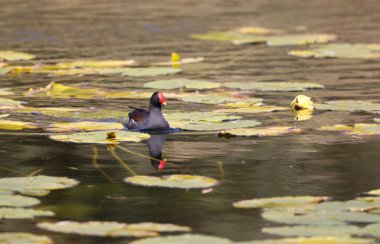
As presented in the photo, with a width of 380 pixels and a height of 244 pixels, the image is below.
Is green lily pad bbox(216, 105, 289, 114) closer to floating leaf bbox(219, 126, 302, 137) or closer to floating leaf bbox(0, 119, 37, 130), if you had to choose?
floating leaf bbox(219, 126, 302, 137)

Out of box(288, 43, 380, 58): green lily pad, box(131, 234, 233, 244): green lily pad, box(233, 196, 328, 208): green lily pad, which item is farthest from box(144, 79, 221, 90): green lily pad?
box(131, 234, 233, 244): green lily pad

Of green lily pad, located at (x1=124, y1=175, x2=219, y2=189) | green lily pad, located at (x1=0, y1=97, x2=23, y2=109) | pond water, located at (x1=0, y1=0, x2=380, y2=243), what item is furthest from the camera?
green lily pad, located at (x1=0, y1=97, x2=23, y2=109)

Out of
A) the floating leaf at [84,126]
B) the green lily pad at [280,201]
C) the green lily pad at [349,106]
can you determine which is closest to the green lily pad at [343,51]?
the green lily pad at [349,106]

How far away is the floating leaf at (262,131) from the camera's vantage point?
9.48 m

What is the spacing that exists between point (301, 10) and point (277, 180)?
13630mm

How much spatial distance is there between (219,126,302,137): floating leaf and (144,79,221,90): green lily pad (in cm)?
221

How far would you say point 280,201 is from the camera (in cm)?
689

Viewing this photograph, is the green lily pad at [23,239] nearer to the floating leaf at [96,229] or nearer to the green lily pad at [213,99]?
the floating leaf at [96,229]

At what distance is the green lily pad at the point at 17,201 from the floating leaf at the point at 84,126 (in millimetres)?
2650

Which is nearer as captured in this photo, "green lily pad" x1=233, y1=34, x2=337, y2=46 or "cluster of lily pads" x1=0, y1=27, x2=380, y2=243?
"cluster of lily pads" x1=0, y1=27, x2=380, y2=243

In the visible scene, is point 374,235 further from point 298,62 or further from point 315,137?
point 298,62

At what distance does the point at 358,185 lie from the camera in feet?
25.3

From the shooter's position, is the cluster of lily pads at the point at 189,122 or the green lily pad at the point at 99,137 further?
the green lily pad at the point at 99,137

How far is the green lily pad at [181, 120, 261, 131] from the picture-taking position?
9.71 m
